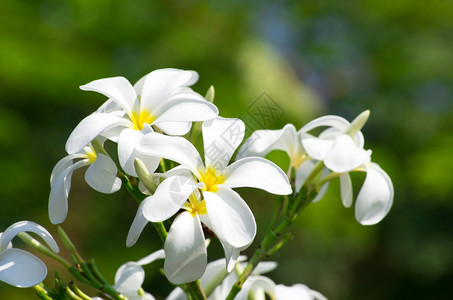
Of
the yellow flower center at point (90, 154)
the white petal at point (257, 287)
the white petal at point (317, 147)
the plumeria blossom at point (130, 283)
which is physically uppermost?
the white petal at point (317, 147)

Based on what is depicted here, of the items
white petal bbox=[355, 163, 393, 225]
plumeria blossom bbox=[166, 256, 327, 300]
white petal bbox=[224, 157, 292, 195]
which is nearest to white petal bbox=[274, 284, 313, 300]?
plumeria blossom bbox=[166, 256, 327, 300]

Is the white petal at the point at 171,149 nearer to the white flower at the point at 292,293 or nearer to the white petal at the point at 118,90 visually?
the white petal at the point at 118,90

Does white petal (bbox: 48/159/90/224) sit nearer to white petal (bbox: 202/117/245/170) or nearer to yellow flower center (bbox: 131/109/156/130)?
yellow flower center (bbox: 131/109/156/130)

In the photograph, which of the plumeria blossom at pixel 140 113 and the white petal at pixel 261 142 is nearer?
the plumeria blossom at pixel 140 113

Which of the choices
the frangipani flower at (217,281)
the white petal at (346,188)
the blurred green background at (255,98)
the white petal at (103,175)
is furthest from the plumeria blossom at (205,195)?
the blurred green background at (255,98)

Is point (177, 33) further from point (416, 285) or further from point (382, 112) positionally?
point (416, 285)

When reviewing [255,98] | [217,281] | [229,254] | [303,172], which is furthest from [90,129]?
[255,98]

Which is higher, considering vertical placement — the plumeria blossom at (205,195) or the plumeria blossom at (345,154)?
the plumeria blossom at (345,154)
